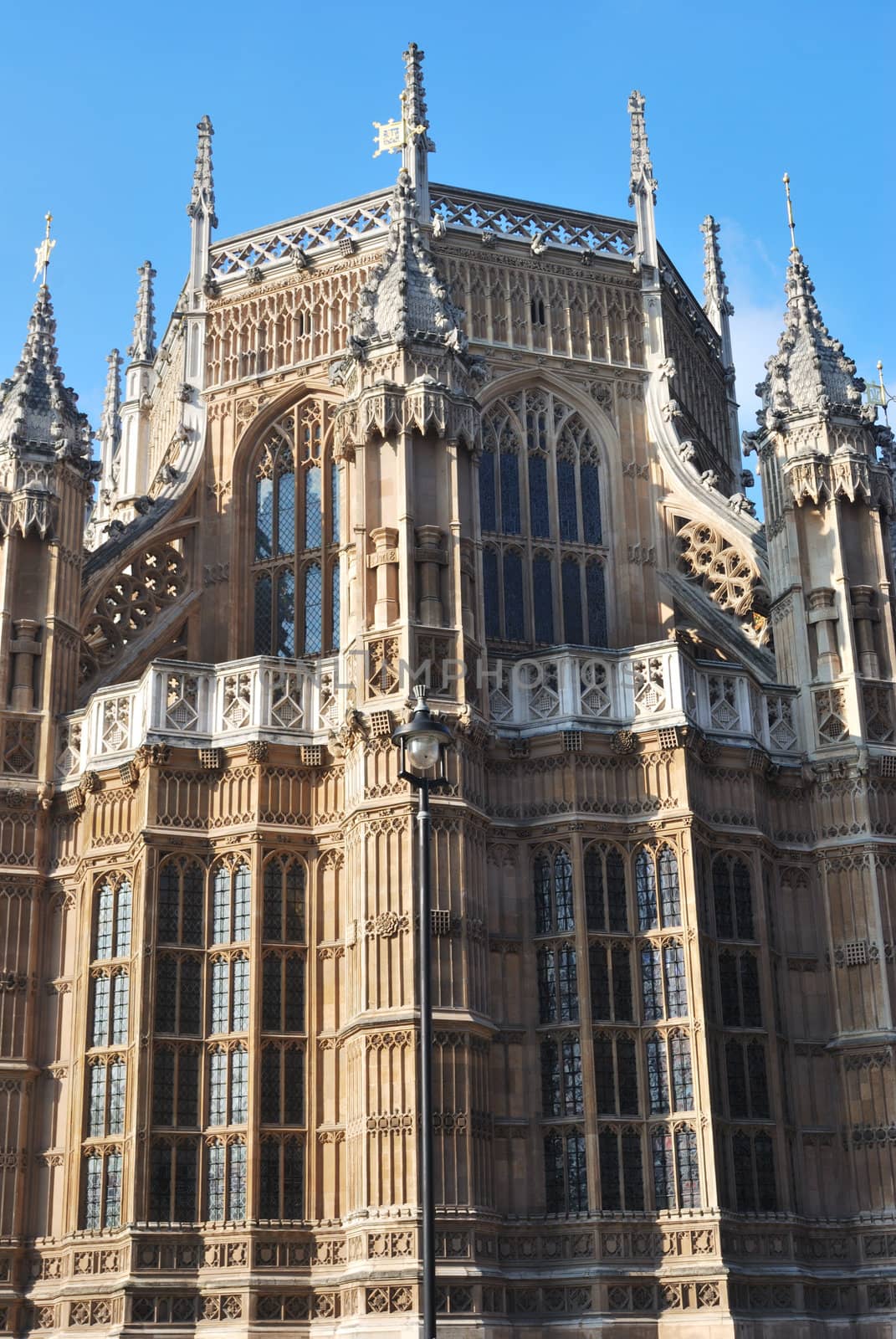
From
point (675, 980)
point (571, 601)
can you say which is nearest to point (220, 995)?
point (675, 980)

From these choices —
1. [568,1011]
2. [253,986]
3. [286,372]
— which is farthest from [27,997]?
[286,372]

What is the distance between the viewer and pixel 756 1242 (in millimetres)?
27109

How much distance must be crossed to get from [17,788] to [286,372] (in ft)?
34.4

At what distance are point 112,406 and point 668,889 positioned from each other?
3087cm

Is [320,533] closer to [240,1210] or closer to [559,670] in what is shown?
[559,670]

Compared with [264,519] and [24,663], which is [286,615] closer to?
[264,519]

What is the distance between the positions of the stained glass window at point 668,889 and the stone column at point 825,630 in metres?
4.56

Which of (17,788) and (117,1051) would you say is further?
(17,788)

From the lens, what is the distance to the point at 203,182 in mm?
38438

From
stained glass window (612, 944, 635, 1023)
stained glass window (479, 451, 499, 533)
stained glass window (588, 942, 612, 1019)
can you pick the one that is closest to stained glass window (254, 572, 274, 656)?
stained glass window (479, 451, 499, 533)

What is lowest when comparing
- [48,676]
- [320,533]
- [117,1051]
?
[117,1051]

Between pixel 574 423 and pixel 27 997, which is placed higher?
pixel 574 423

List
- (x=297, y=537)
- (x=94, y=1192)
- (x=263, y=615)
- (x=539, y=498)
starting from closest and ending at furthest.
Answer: (x=94, y=1192)
(x=263, y=615)
(x=297, y=537)
(x=539, y=498)

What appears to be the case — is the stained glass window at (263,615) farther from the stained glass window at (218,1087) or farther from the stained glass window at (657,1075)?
the stained glass window at (657,1075)
